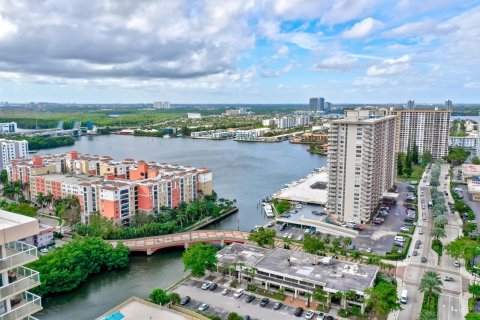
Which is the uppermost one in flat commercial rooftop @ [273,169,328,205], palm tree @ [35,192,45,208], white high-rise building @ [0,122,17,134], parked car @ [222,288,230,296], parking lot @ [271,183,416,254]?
white high-rise building @ [0,122,17,134]

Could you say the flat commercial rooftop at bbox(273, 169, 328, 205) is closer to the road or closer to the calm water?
the calm water

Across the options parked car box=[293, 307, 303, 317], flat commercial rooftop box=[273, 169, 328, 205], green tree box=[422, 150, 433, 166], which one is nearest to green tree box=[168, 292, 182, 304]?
parked car box=[293, 307, 303, 317]

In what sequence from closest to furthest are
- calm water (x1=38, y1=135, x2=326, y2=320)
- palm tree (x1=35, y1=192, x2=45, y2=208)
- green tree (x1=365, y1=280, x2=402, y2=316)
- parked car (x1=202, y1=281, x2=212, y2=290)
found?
1. green tree (x1=365, y1=280, x2=402, y2=316)
2. parked car (x1=202, y1=281, x2=212, y2=290)
3. calm water (x1=38, y1=135, x2=326, y2=320)
4. palm tree (x1=35, y1=192, x2=45, y2=208)

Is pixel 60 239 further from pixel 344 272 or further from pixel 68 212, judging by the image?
pixel 344 272

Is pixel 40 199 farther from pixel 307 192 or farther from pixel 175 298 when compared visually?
pixel 307 192

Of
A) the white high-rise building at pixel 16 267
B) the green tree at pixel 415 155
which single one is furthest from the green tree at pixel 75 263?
the green tree at pixel 415 155

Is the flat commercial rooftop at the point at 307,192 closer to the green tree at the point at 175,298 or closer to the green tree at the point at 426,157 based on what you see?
the green tree at the point at 426,157

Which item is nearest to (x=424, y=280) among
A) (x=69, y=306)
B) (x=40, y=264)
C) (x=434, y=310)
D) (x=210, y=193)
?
(x=434, y=310)
